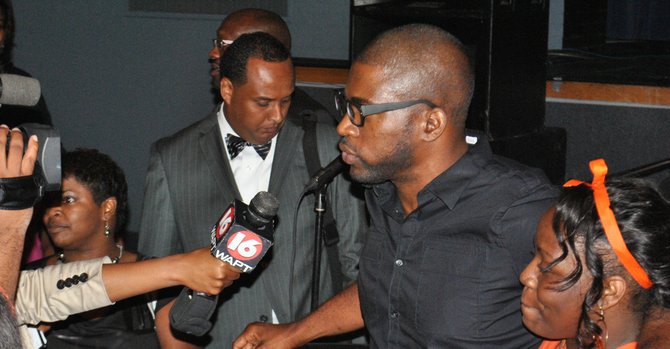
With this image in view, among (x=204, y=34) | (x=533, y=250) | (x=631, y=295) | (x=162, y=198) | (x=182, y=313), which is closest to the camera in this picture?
(x=631, y=295)

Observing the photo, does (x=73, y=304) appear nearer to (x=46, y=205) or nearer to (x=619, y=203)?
(x=46, y=205)

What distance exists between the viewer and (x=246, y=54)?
3189 millimetres

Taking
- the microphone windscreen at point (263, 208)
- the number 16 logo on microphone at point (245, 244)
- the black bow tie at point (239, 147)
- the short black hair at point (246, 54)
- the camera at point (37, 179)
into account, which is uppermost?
the short black hair at point (246, 54)

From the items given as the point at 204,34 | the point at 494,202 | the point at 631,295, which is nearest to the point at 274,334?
the point at 494,202

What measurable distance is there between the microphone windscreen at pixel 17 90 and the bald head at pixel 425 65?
0.94m

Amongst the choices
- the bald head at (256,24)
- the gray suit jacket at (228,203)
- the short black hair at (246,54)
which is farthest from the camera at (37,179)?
the bald head at (256,24)

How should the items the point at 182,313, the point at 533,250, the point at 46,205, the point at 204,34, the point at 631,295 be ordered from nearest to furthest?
the point at 631,295 < the point at 533,250 < the point at 182,313 < the point at 46,205 < the point at 204,34

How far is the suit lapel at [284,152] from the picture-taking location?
312 centimetres

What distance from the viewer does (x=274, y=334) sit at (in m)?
2.63

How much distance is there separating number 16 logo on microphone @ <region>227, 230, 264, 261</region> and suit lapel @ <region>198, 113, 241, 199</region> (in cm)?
90

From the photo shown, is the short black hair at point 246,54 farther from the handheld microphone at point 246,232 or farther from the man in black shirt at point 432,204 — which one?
the handheld microphone at point 246,232

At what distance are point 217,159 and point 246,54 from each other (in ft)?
1.35

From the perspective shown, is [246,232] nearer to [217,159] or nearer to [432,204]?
[432,204]

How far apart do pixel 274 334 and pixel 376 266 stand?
1.41 ft
